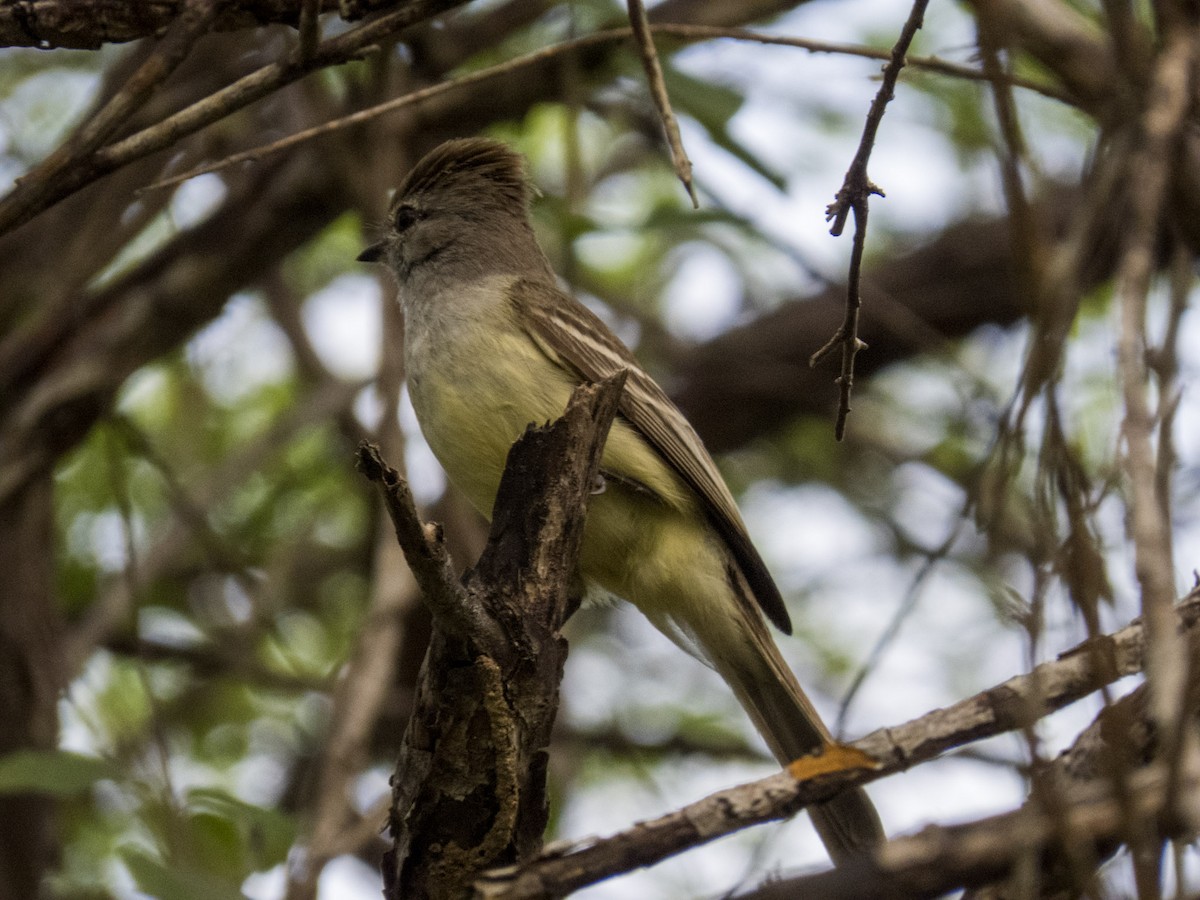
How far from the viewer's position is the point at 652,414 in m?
4.98

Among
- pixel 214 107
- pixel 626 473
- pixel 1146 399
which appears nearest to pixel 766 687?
pixel 626 473

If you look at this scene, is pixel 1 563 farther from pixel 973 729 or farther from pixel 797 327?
pixel 973 729

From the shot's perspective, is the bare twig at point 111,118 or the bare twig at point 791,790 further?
the bare twig at point 111,118

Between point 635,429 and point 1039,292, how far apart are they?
2220mm

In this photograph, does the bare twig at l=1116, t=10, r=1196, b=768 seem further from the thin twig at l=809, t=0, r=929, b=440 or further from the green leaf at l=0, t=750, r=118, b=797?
the green leaf at l=0, t=750, r=118, b=797

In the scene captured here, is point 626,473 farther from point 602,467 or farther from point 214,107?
point 214,107

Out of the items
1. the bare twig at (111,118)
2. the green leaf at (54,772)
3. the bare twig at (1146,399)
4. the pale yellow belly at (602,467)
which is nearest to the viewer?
the bare twig at (1146,399)

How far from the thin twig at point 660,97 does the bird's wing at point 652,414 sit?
127 cm

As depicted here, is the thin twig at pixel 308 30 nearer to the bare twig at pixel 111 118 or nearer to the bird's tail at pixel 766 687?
the bare twig at pixel 111 118

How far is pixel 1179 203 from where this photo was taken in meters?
4.75

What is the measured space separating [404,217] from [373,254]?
0.20 meters

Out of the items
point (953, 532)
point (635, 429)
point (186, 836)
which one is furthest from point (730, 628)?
point (953, 532)

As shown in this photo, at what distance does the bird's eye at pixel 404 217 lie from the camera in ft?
20.1

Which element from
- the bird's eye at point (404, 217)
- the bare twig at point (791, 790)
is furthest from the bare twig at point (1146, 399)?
the bird's eye at point (404, 217)
